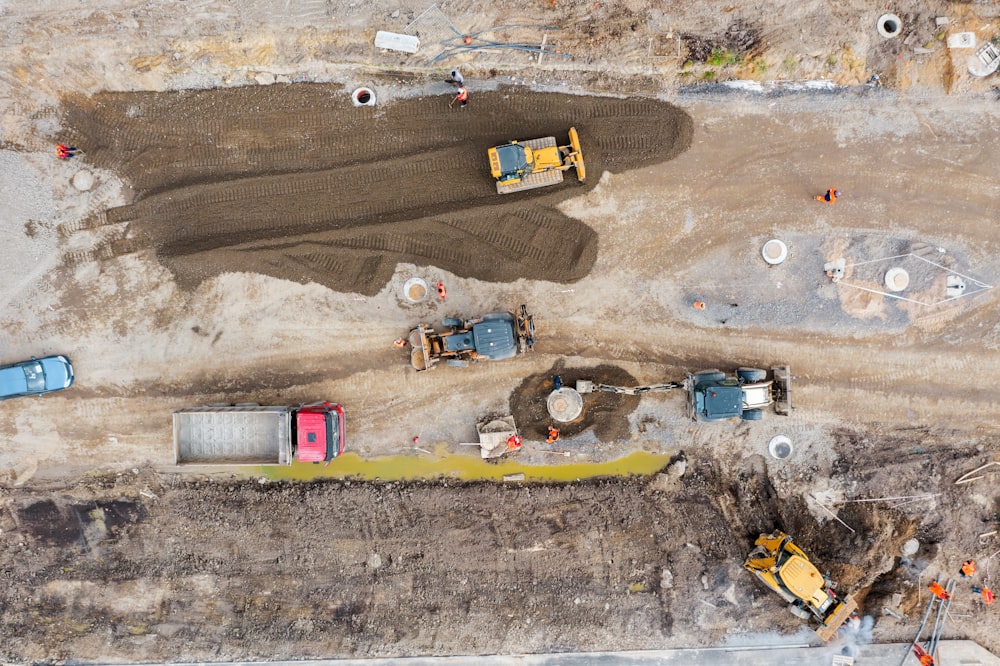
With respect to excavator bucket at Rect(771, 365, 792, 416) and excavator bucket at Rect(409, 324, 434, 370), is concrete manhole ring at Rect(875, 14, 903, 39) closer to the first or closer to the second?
excavator bucket at Rect(771, 365, 792, 416)

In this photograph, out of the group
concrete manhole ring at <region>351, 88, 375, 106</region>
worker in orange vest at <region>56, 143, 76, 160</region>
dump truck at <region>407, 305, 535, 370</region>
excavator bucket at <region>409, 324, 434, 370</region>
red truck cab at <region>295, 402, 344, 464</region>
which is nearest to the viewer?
red truck cab at <region>295, 402, 344, 464</region>

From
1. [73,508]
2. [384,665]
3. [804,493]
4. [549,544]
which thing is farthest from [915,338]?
[73,508]

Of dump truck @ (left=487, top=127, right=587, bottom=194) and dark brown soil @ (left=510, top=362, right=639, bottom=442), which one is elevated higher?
dump truck @ (left=487, top=127, right=587, bottom=194)

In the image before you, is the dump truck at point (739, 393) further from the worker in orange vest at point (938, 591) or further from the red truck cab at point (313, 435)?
the red truck cab at point (313, 435)

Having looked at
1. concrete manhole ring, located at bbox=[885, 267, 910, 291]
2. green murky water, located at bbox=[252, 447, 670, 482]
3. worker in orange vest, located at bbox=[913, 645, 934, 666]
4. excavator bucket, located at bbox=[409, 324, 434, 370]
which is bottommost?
worker in orange vest, located at bbox=[913, 645, 934, 666]

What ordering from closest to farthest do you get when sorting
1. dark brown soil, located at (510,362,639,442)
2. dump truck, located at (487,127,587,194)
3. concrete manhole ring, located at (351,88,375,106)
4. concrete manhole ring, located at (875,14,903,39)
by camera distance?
dump truck, located at (487,127,587,194) → concrete manhole ring, located at (875,14,903,39) → concrete manhole ring, located at (351,88,375,106) → dark brown soil, located at (510,362,639,442)

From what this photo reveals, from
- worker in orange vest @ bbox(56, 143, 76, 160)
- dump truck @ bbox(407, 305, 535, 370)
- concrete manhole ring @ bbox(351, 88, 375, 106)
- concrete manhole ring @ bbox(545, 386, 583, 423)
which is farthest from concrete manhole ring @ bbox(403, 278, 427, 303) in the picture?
worker in orange vest @ bbox(56, 143, 76, 160)
